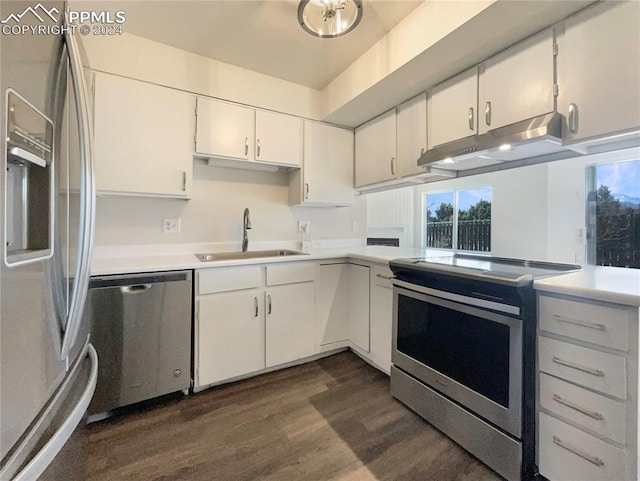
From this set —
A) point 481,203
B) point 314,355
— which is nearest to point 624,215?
point 314,355

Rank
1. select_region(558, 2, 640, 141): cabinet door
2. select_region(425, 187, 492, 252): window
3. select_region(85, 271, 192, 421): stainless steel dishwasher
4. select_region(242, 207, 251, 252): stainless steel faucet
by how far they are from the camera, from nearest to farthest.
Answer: select_region(558, 2, 640, 141): cabinet door → select_region(85, 271, 192, 421): stainless steel dishwasher → select_region(242, 207, 251, 252): stainless steel faucet → select_region(425, 187, 492, 252): window

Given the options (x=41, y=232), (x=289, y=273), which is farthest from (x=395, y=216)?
(x=41, y=232)

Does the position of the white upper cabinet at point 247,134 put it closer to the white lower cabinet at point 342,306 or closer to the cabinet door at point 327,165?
the cabinet door at point 327,165

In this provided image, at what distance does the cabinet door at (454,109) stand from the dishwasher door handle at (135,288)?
215cm

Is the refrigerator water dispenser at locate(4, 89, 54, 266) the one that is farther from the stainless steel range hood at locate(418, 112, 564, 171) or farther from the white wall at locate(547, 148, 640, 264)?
the white wall at locate(547, 148, 640, 264)

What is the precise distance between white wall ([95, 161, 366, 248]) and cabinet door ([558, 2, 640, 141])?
80.8 inches

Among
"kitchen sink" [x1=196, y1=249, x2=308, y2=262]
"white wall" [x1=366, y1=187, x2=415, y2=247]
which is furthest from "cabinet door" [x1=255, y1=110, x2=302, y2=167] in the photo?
"white wall" [x1=366, y1=187, x2=415, y2=247]

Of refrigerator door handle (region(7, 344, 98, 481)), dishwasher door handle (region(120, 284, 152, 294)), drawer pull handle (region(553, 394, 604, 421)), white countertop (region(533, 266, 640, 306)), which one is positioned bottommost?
drawer pull handle (region(553, 394, 604, 421))

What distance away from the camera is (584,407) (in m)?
1.09

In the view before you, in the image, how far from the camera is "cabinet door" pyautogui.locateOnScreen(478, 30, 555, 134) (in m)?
1.48

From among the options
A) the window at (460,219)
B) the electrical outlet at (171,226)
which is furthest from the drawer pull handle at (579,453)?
the window at (460,219)

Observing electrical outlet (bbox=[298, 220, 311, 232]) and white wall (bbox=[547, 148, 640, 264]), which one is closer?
electrical outlet (bbox=[298, 220, 311, 232])

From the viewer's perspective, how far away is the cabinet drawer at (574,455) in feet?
3.36

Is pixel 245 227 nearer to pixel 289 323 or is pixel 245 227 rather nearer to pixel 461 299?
pixel 289 323
